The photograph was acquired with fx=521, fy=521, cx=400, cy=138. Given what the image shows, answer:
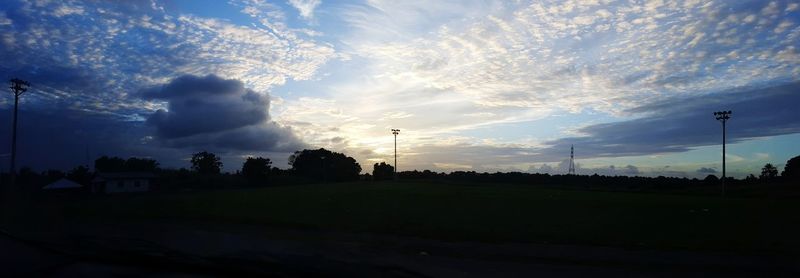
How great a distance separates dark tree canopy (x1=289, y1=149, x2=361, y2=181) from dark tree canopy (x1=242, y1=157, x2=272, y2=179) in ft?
60.0

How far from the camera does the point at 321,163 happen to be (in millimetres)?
125375

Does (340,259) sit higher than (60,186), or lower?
lower

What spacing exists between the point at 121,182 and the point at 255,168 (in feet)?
85.1

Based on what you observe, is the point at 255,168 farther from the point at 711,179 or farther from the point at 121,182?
the point at 711,179

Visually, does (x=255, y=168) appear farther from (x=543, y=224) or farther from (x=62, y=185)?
(x=543, y=224)

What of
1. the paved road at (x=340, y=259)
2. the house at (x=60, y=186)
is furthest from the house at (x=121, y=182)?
the paved road at (x=340, y=259)

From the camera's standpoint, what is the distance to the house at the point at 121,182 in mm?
67438

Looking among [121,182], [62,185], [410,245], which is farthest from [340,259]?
[121,182]

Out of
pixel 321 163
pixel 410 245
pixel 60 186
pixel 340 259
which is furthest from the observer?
pixel 321 163

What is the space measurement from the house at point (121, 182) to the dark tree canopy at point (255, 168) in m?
18.8

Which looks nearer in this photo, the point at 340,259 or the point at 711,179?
the point at 340,259

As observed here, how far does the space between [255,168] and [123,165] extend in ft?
125

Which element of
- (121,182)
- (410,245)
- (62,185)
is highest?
(121,182)

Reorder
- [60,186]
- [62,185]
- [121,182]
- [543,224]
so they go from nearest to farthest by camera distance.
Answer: [543,224], [60,186], [62,185], [121,182]
